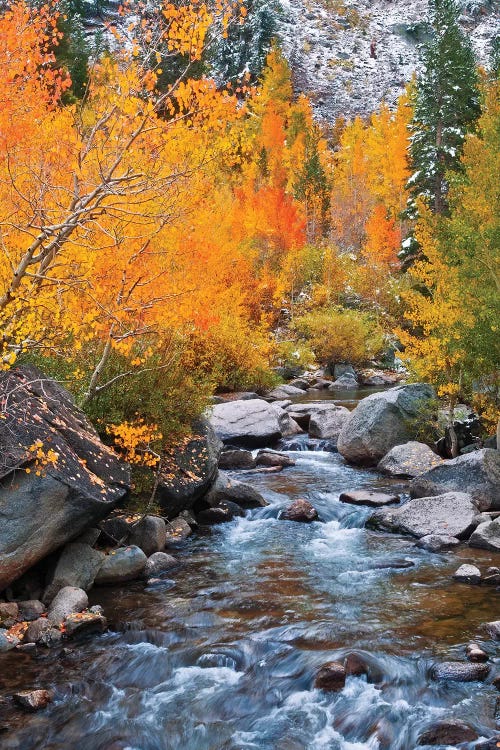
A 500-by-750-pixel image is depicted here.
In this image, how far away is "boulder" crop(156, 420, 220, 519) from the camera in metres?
10.7

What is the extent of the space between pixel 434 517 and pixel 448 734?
564 cm

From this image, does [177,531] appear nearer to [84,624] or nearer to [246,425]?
[84,624]

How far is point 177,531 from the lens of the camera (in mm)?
10656

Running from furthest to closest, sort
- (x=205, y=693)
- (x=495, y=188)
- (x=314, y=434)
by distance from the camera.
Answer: (x=314, y=434), (x=495, y=188), (x=205, y=693)

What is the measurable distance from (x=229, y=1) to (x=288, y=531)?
8.10 metres

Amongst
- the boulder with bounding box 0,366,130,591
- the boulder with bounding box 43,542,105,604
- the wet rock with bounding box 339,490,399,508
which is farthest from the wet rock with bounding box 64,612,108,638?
the wet rock with bounding box 339,490,399,508

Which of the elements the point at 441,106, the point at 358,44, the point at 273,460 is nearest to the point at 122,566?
the point at 273,460

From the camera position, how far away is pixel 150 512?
33.7ft

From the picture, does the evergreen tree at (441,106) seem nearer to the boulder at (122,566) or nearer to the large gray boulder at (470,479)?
the large gray boulder at (470,479)

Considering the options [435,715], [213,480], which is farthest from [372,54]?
[435,715]

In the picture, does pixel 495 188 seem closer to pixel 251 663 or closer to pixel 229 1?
pixel 229 1

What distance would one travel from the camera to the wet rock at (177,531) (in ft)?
34.1

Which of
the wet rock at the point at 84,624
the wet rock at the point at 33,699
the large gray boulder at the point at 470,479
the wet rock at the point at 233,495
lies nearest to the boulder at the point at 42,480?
the wet rock at the point at 84,624

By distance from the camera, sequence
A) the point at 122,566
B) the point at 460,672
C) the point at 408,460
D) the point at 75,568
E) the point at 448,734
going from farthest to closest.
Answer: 1. the point at 408,460
2. the point at 122,566
3. the point at 75,568
4. the point at 460,672
5. the point at 448,734
